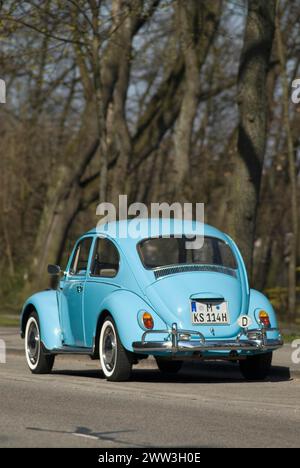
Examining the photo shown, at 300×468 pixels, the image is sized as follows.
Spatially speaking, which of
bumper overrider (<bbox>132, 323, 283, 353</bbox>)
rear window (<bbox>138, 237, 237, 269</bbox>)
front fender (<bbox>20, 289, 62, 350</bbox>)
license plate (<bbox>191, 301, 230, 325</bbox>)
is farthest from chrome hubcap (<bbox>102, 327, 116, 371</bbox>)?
front fender (<bbox>20, 289, 62, 350</bbox>)

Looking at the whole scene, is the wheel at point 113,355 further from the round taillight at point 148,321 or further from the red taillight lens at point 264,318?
Answer: the red taillight lens at point 264,318

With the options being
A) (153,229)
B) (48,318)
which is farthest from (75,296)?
(153,229)

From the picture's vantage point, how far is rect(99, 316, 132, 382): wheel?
14.2 meters

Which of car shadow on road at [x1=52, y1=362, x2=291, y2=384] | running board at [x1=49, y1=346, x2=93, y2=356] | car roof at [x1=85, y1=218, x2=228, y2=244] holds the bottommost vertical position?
car shadow on road at [x1=52, y1=362, x2=291, y2=384]

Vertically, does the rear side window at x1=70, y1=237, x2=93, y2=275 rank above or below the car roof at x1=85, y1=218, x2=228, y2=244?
below

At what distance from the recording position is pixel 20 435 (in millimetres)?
9508

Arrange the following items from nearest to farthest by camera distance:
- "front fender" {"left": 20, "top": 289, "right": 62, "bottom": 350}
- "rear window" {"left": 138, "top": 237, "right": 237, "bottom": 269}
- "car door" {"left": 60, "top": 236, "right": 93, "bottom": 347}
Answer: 1. "rear window" {"left": 138, "top": 237, "right": 237, "bottom": 269}
2. "car door" {"left": 60, "top": 236, "right": 93, "bottom": 347}
3. "front fender" {"left": 20, "top": 289, "right": 62, "bottom": 350}

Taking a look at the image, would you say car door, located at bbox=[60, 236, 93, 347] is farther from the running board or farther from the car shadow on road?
the car shadow on road

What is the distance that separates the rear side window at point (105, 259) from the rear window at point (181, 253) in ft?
1.16

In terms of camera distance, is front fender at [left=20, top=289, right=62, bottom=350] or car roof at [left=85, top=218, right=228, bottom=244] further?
front fender at [left=20, top=289, right=62, bottom=350]

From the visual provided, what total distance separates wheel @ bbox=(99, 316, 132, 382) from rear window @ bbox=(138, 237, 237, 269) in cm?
84

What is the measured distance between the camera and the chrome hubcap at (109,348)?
14.4 m

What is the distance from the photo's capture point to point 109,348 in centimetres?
1453

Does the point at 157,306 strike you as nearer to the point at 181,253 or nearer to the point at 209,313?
the point at 209,313
